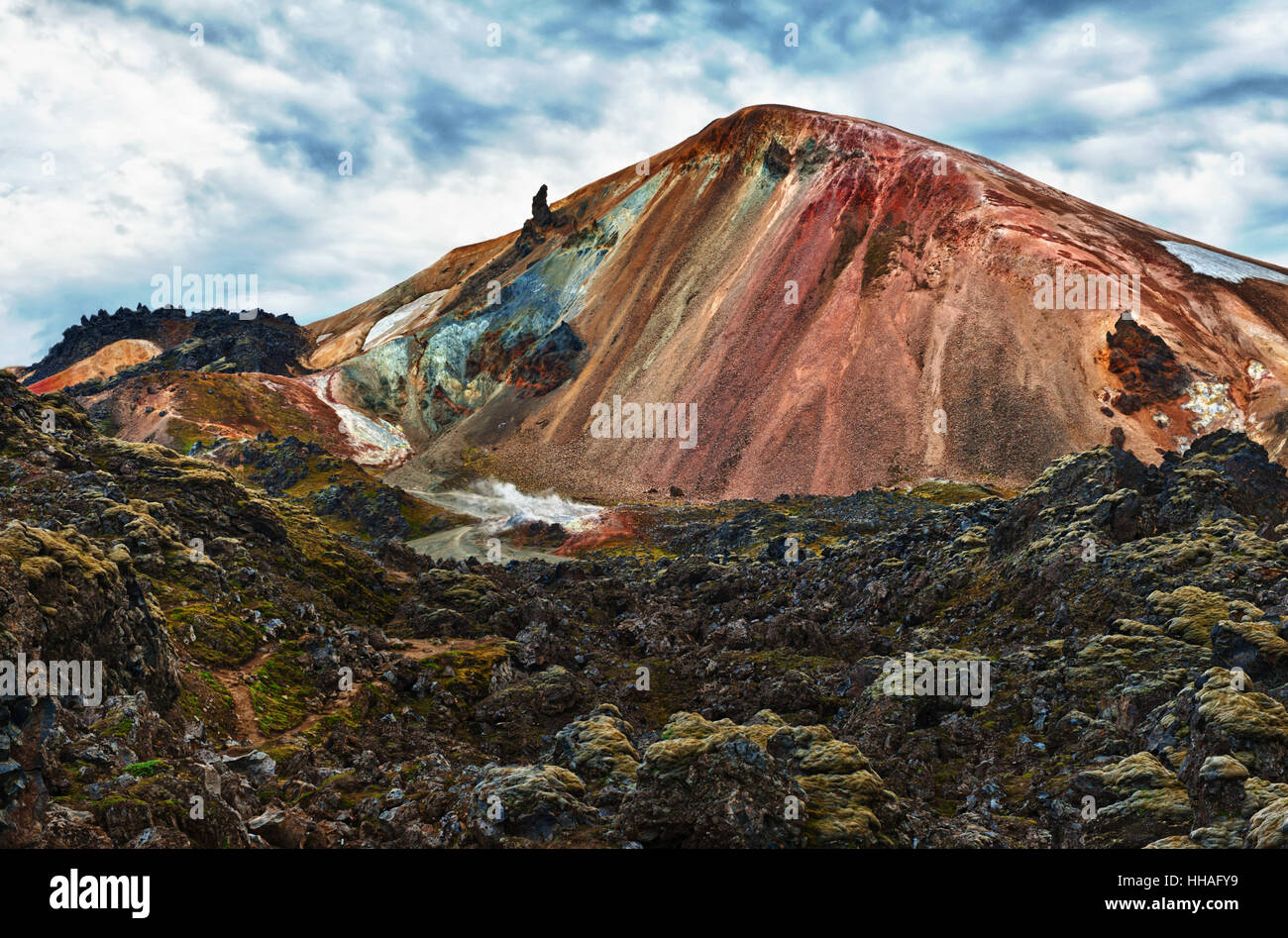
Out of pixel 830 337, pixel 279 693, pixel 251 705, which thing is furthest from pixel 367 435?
pixel 251 705

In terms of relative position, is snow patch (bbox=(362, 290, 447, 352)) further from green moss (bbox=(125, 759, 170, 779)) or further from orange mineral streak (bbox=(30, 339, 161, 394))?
green moss (bbox=(125, 759, 170, 779))

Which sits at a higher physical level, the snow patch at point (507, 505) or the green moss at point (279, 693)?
the snow patch at point (507, 505)

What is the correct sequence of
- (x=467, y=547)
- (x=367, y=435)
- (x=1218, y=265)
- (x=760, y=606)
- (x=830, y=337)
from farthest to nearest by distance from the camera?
(x=367, y=435) < (x=1218, y=265) < (x=830, y=337) < (x=467, y=547) < (x=760, y=606)

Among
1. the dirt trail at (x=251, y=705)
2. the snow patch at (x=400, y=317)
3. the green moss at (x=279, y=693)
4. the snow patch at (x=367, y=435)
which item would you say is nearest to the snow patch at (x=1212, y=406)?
the dirt trail at (x=251, y=705)

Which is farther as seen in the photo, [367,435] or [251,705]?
[367,435]

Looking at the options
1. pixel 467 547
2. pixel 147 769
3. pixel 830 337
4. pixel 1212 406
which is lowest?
pixel 147 769

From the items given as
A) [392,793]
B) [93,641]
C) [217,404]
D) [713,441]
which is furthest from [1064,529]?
[217,404]

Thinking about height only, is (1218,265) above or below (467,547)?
above

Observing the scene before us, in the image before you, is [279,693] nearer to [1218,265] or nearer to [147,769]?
[147,769]

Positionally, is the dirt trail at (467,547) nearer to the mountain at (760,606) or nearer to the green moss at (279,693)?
the mountain at (760,606)
